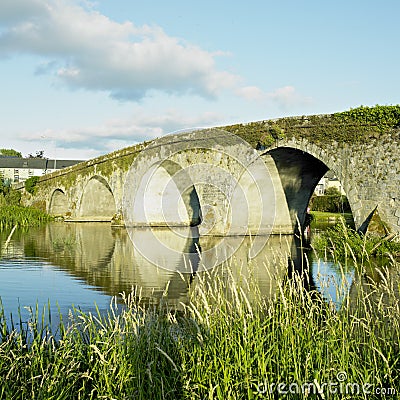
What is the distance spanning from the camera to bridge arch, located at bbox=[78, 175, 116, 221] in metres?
33.6

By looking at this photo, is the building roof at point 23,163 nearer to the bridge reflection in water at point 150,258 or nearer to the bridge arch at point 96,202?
the bridge arch at point 96,202

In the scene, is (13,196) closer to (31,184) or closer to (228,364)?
(31,184)

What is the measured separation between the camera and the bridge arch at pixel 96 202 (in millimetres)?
33594

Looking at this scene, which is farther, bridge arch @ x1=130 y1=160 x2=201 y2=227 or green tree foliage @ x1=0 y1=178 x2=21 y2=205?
green tree foliage @ x1=0 y1=178 x2=21 y2=205

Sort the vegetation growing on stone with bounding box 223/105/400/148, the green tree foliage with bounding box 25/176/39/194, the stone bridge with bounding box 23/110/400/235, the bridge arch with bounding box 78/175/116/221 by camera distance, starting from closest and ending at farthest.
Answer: the vegetation growing on stone with bounding box 223/105/400/148, the stone bridge with bounding box 23/110/400/235, the bridge arch with bounding box 78/175/116/221, the green tree foliage with bounding box 25/176/39/194

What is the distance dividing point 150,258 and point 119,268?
7.08 feet

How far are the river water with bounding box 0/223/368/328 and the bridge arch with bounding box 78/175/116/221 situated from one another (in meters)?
11.6

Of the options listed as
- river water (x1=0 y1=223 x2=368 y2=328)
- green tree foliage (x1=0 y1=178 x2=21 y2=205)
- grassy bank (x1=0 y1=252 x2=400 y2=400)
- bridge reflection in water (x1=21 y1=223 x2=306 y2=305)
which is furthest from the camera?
green tree foliage (x1=0 y1=178 x2=21 y2=205)

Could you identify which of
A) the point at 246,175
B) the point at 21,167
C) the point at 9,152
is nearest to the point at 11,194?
the point at 246,175

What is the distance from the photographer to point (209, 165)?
20.9 meters

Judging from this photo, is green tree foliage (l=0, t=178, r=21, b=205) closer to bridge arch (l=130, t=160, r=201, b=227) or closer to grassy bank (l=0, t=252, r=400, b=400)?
bridge arch (l=130, t=160, r=201, b=227)

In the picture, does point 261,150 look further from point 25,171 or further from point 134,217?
point 25,171

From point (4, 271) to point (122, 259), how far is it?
3405 mm

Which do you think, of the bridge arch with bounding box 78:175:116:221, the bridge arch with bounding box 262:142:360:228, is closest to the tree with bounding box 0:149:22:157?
the bridge arch with bounding box 78:175:116:221
